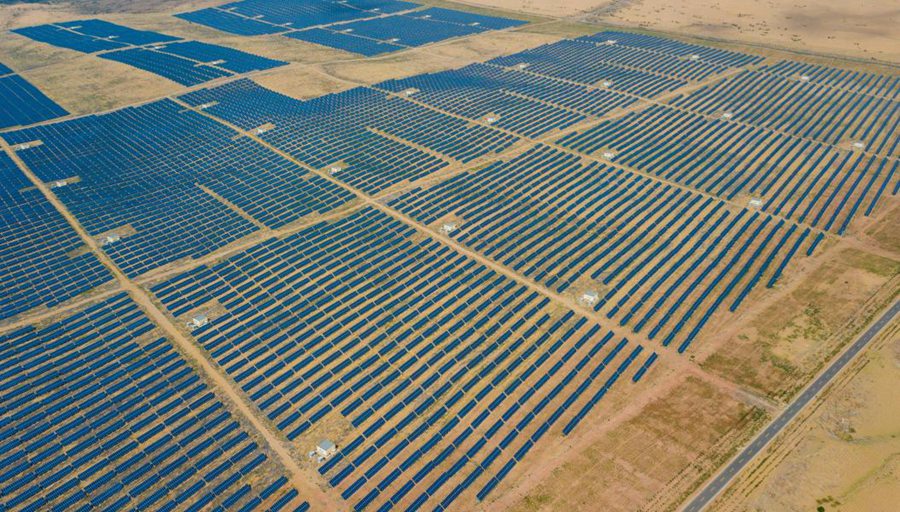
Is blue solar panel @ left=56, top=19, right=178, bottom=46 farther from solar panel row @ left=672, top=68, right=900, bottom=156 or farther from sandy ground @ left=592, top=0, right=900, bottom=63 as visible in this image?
solar panel row @ left=672, top=68, right=900, bottom=156

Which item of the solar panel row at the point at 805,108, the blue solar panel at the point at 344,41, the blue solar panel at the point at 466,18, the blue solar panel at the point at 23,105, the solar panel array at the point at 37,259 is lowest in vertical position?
the blue solar panel at the point at 23,105

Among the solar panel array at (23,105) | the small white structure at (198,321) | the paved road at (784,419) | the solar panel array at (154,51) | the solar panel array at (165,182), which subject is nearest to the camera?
the paved road at (784,419)

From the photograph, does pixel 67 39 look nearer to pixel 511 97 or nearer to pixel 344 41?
pixel 344 41

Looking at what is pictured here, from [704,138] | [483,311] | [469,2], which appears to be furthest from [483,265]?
[469,2]

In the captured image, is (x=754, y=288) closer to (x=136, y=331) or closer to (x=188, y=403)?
(x=188, y=403)

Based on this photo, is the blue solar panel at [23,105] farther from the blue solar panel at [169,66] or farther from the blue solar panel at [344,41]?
the blue solar panel at [344,41]

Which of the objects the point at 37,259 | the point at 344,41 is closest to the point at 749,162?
the point at 37,259

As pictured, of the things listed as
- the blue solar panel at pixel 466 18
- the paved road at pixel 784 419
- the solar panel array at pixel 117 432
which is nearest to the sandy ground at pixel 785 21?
the blue solar panel at pixel 466 18

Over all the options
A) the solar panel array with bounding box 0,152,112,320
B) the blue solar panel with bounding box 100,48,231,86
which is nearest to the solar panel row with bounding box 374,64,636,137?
the blue solar panel with bounding box 100,48,231,86
